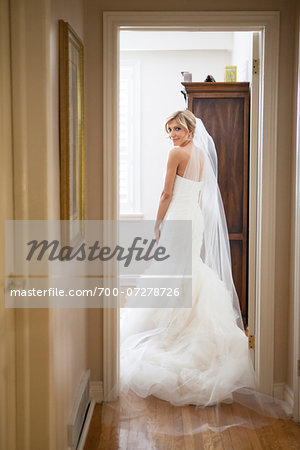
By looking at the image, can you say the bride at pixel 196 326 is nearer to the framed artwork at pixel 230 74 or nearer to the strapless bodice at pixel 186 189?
the strapless bodice at pixel 186 189

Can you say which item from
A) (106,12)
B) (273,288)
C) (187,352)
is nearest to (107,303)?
(187,352)

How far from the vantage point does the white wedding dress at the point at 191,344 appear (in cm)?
335

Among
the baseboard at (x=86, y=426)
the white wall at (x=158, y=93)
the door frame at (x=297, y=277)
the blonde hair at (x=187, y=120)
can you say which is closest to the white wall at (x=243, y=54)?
the white wall at (x=158, y=93)

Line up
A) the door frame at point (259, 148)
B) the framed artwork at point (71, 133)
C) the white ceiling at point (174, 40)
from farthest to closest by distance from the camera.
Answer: the white ceiling at point (174, 40) → the door frame at point (259, 148) → the framed artwork at point (71, 133)

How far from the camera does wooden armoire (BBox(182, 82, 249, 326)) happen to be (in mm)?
4586

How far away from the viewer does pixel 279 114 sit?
319 cm

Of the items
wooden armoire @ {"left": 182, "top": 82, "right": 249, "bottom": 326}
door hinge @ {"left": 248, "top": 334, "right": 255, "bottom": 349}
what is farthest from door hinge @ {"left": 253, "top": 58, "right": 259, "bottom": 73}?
door hinge @ {"left": 248, "top": 334, "right": 255, "bottom": 349}

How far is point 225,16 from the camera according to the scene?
3.10m

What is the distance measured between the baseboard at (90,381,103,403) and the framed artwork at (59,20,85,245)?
1.00 meters

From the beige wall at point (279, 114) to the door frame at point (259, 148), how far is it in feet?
0.13

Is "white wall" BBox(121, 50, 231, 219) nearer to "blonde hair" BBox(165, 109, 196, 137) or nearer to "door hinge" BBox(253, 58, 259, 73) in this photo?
"blonde hair" BBox(165, 109, 196, 137)

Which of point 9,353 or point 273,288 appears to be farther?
point 273,288

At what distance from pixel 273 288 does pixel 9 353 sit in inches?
68.4

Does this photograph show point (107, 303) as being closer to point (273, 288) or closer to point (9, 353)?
point (273, 288)
